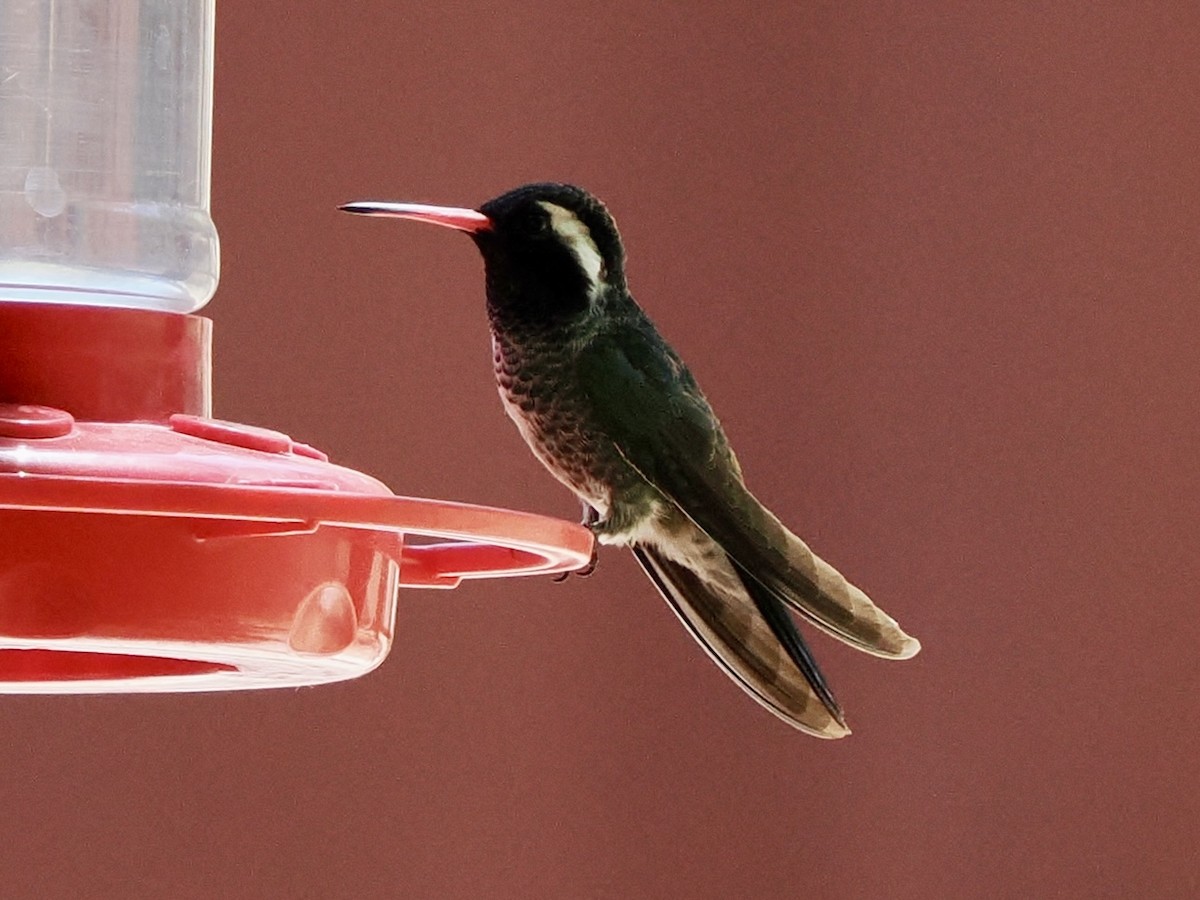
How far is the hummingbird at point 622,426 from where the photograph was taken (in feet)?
5.81

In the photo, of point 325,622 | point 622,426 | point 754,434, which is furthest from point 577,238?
point 754,434

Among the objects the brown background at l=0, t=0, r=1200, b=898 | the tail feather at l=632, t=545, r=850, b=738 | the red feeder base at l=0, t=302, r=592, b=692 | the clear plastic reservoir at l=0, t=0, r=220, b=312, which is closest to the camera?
the red feeder base at l=0, t=302, r=592, b=692

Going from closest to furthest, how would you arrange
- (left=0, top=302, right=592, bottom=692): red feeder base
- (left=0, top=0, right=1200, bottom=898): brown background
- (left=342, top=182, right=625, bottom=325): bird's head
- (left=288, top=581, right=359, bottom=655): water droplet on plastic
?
1. (left=0, top=302, right=592, bottom=692): red feeder base
2. (left=288, top=581, right=359, bottom=655): water droplet on plastic
3. (left=342, top=182, right=625, bottom=325): bird's head
4. (left=0, top=0, right=1200, bottom=898): brown background

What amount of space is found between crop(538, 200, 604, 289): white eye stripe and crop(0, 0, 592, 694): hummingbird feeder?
433mm

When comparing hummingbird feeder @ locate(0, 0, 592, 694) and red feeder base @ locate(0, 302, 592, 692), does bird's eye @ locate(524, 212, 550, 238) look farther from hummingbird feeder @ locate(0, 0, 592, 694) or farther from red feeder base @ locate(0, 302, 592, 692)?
red feeder base @ locate(0, 302, 592, 692)

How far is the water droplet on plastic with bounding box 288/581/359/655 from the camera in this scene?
102cm

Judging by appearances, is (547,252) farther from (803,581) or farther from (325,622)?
(325,622)

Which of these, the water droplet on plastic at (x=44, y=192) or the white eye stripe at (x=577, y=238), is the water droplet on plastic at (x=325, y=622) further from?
the white eye stripe at (x=577, y=238)

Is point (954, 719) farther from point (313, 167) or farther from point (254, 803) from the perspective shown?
point (313, 167)

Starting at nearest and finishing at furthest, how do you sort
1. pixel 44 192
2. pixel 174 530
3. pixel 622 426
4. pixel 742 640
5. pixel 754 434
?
pixel 174 530, pixel 44 192, pixel 742 640, pixel 622 426, pixel 754 434

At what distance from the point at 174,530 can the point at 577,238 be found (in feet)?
3.23

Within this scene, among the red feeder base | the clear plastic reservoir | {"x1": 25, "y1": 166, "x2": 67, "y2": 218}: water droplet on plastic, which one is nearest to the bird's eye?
the clear plastic reservoir

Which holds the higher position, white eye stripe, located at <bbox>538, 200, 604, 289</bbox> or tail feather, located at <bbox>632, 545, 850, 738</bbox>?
white eye stripe, located at <bbox>538, 200, 604, 289</bbox>

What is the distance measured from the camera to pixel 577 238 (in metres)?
1.89
